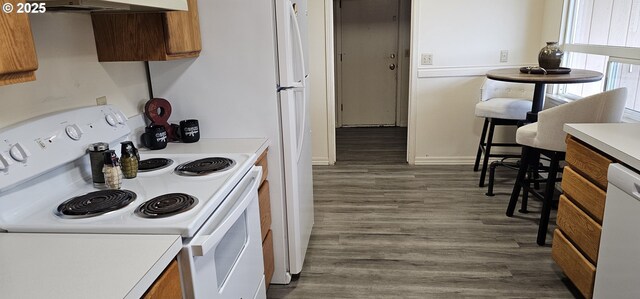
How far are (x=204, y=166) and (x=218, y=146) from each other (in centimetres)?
36

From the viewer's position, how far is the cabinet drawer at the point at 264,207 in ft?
6.70

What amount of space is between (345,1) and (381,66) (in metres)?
1.03

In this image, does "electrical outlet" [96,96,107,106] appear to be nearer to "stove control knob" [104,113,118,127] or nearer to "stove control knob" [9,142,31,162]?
"stove control knob" [104,113,118,127]

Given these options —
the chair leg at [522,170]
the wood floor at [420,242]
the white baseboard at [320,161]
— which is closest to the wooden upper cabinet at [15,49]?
the wood floor at [420,242]

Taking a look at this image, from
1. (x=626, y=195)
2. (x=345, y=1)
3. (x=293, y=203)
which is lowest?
(x=293, y=203)

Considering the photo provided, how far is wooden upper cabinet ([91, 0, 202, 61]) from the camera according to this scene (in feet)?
5.92

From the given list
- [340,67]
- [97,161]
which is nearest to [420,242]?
[97,161]

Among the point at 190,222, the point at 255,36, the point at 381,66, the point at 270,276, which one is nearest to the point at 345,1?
the point at 381,66

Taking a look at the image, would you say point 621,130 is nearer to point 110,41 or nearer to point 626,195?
point 626,195

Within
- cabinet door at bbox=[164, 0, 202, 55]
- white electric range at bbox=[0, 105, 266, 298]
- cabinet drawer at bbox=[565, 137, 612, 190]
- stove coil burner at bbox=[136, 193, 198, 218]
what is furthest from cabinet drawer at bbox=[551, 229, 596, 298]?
cabinet door at bbox=[164, 0, 202, 55]

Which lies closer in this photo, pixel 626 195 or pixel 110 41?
pixel 626 195

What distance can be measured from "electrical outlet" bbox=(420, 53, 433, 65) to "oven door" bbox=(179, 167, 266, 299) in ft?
9.42

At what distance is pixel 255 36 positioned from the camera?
80.0 inches

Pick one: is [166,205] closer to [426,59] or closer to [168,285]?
[168,285]
